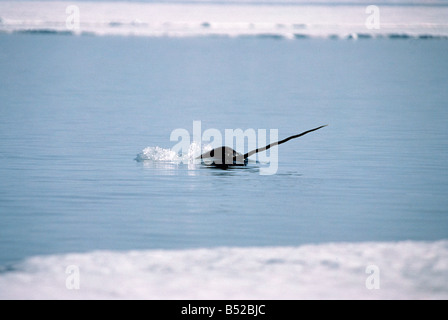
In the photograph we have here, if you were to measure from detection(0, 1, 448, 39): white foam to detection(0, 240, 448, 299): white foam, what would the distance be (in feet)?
440

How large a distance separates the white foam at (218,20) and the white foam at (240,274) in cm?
13402

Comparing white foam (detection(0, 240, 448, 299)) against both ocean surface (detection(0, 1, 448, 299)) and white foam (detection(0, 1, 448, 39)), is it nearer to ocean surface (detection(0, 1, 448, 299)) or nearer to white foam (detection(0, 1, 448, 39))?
ocean surface (detection(0, 1, 448, 299))

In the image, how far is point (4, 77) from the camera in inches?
2068

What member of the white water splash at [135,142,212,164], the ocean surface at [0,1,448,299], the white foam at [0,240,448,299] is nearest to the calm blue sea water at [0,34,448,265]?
the ocean surface at [0,1,448,299]

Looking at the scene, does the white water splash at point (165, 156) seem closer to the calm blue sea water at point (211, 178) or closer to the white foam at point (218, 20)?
the calm blue sea water at point (211, 178)

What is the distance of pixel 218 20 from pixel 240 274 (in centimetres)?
16676

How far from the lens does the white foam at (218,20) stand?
6152 inches

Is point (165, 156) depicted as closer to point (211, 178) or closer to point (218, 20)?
point (211, 178)

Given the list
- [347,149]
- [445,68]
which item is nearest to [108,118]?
[347,149]

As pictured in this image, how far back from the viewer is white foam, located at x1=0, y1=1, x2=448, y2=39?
156 meters

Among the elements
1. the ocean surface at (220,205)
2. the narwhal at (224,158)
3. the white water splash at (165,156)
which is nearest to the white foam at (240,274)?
the ocean surface at (220,205)

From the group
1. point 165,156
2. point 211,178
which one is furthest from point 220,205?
point 165,156
